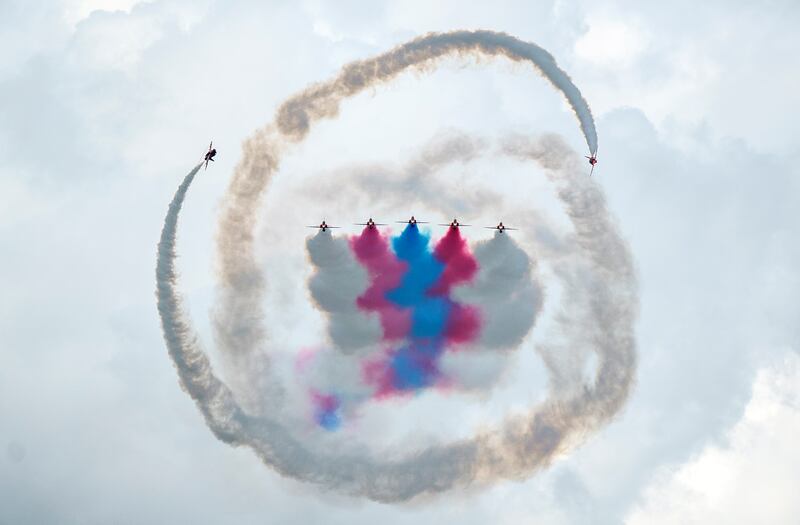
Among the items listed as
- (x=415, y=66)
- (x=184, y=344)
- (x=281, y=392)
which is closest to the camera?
(x=415, y=66)

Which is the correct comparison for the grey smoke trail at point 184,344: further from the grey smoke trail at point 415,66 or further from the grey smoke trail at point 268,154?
the grey smoke trail at point 415,66

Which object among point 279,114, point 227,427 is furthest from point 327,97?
point 227,427

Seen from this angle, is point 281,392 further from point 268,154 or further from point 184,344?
point 268,154

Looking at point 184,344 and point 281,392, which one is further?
point 281,392

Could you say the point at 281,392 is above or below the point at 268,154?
below

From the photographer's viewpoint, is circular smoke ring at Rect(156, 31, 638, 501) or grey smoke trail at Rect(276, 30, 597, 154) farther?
circular smoke ring at Rect(156, 31, 638, 501)

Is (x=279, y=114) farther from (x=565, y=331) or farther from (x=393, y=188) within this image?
(x=565, y=331)

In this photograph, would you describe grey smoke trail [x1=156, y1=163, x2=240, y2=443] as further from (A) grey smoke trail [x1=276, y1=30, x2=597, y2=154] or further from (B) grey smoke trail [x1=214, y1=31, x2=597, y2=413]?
(A) grey smoke trail [x1=276, y1=30, x2=597, y2=154]

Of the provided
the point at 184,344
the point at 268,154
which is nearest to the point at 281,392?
the point at 184,344

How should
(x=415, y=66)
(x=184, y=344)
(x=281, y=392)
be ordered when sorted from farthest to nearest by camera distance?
(x=281, y=392) → (x=184, y=344) → (x=415, y=66)

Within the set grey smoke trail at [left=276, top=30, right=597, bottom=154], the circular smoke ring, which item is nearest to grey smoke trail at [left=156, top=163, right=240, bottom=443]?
the circular smoke ring
